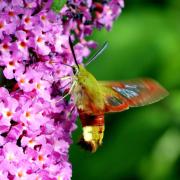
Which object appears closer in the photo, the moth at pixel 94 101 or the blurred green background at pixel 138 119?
the moth at pixel 94 101

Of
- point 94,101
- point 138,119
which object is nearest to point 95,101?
point 94,101

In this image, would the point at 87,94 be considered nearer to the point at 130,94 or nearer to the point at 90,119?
the point at 90,119

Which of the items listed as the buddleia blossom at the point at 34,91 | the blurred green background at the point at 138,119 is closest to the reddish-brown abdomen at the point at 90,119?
the buddleia blossom at the point at 34,91

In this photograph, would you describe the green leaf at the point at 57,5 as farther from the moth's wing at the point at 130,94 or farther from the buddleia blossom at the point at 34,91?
the moth's wing at the point at 130,94

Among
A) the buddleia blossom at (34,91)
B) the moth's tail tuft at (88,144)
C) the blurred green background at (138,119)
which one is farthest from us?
the blurred green background at (138,119)

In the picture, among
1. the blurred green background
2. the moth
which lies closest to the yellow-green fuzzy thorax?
the moth

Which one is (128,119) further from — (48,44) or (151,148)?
(48,44)

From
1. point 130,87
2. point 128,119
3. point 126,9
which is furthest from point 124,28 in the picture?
point 130,87
